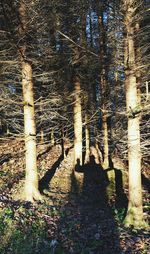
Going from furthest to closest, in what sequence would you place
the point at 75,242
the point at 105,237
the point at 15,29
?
the point at 15,29, the point at 105,237, the point at 75,242

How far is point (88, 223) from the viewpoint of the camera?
9.52 metres

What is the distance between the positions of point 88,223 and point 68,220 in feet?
1.81

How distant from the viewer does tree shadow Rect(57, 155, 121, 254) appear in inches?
311

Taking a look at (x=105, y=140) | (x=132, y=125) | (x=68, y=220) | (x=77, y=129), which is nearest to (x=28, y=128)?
(x=132, y=125)

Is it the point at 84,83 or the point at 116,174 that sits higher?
the point at 84,83

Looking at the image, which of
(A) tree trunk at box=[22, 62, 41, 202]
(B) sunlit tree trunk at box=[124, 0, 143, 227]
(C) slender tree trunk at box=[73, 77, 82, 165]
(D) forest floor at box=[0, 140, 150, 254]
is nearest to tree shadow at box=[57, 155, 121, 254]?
(D) forest floor at box=[0, 140, 150, 254]

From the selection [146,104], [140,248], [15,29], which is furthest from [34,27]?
[140,248]

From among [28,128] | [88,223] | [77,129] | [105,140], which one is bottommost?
[88,223]

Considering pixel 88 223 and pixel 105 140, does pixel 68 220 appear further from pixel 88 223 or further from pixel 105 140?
pixel 105 140

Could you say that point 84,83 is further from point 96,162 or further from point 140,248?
point 140,248

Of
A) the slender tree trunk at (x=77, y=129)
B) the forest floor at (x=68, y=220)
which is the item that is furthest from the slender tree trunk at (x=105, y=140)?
the forest floor at (x=68, y=220)

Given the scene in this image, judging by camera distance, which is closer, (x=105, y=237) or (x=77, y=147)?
(x=105, y=237)

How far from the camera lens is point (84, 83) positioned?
62.0 feet

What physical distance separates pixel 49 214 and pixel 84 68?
30.9ft
